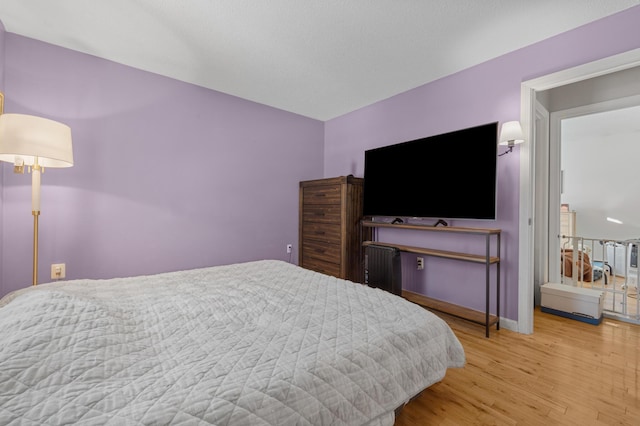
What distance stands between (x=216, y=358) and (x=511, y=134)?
256 centimetres

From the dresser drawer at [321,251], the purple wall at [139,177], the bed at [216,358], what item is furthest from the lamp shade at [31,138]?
the dresser drawer at [321,251]

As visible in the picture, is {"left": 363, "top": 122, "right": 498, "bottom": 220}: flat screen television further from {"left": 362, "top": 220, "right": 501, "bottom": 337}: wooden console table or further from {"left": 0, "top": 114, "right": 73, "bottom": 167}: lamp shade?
{"left": 0, "top": 114, "right": 73, "bottom": 167}: lamp shade

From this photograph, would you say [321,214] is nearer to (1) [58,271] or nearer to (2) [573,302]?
(1) [58,271]

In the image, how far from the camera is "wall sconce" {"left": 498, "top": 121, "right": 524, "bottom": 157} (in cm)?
224

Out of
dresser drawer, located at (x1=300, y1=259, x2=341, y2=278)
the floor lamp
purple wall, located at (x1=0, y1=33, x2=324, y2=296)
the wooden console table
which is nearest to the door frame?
the wooden console table

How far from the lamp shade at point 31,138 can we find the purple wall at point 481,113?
2968 millimetres

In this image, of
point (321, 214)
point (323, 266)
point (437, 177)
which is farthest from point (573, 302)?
point (321, 214)

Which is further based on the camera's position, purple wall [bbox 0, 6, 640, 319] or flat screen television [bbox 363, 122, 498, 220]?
flat screen television [bbox 363, 122, 498, 220]

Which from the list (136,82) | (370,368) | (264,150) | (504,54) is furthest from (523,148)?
(136,82)

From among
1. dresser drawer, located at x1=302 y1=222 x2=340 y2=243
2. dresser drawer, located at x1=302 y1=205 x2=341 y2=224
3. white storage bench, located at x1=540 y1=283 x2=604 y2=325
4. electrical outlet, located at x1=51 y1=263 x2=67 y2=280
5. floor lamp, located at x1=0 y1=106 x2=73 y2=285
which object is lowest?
white storage bench, located at x1=540 y1=283 x2=604 y2=325

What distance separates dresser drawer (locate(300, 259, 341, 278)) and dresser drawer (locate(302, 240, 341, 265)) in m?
0.04

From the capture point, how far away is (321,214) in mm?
3592

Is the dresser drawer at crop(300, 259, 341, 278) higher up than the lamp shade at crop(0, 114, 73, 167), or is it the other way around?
the lamp shade at crop(0, 114, 73, 167)

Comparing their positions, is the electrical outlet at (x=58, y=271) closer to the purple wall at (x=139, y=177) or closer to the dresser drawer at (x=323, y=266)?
the purple wall at (x=139, y=177)
